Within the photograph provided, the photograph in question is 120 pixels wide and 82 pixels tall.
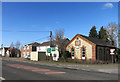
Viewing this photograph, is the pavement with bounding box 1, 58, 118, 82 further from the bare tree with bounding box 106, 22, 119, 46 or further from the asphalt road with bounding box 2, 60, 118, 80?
the bare tree with bounding box 106, 22, 119, 46

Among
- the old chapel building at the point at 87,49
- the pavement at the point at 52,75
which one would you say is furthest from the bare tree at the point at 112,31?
the pavement at the point at 52,75

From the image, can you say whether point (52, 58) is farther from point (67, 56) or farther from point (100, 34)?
point (100, 34)

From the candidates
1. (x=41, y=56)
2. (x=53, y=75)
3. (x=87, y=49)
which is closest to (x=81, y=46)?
(x=87, y=49)

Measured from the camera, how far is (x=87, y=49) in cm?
3141

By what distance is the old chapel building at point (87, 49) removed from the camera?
99.7 ft

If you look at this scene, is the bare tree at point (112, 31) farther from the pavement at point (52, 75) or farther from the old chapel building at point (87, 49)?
the pavement at point (52, 75)

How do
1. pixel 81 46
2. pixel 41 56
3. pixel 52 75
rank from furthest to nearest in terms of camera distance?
pixel 41 56, pixel 81 46, pixel 52 75

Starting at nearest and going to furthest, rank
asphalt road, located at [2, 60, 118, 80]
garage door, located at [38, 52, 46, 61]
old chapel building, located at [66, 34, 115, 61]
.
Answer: asphalt road, located at [2, 60, 118, 80] → old chapel building, located at [66, 34, 115, 61] → garage door, located at [38, 52, 46, 61]

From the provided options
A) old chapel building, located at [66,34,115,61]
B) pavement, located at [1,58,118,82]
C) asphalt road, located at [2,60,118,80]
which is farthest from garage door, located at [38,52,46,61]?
asphalt road, located at [2,60,118,80]

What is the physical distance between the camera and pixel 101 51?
31.9m

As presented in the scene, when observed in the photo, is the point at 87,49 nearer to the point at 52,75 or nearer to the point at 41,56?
the point at 41,56

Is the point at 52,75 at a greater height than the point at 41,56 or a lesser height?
greater

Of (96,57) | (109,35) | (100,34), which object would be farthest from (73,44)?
(100,34)

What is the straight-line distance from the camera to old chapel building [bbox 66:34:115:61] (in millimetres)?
30380
